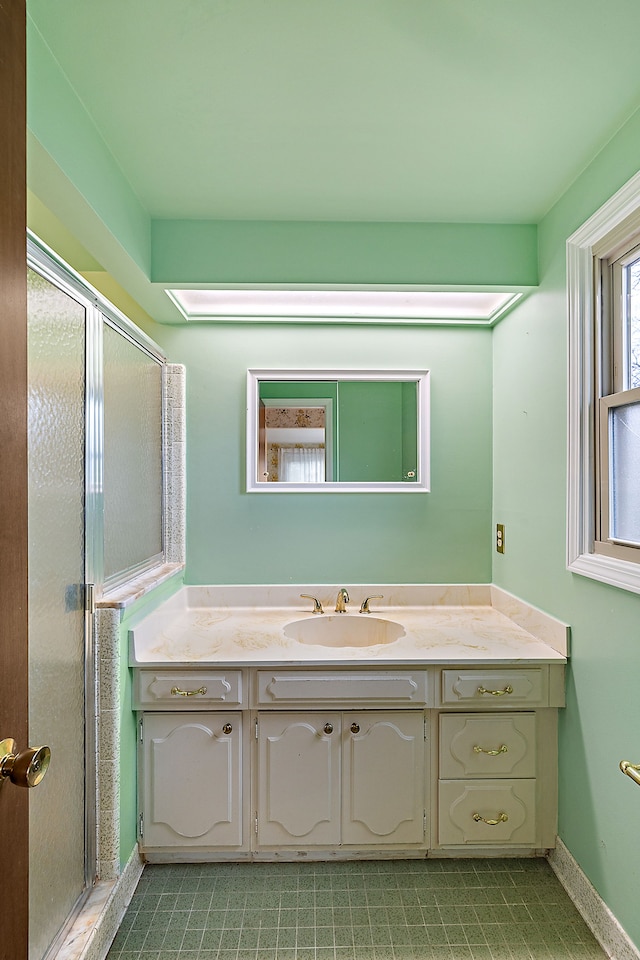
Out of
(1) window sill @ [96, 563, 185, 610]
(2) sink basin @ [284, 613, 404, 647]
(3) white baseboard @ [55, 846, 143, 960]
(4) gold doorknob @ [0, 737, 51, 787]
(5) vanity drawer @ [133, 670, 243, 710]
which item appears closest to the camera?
(4) gold doorknob @ [0, 737, 51, 787]

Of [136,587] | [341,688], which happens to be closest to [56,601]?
[136,587]

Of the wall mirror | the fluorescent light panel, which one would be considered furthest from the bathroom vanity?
the fluorescent light panel

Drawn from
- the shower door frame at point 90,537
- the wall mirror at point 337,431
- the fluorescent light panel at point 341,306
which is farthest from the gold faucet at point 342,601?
the fluorescent light panel at point 341,306

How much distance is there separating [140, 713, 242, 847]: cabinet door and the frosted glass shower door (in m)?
0.34

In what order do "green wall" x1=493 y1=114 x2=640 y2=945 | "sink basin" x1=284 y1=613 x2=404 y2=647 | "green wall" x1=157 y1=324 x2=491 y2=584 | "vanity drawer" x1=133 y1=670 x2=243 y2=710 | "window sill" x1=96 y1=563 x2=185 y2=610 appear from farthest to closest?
1. "green wall" x1=157 y1=324 x2=491 y2=584
2. "sink basin" x1=284 y1=613 x2=404 y2=647
3. "vanity drawer" x1=133 y1=670 x2=243 y2=710
4. "window sill" x1=96 y1=563 x2=185 y2=610
5. "green wall" x1=493 y1=114 x2=640 y2=945

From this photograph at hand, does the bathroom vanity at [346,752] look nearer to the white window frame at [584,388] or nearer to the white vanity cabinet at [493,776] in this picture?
the white vanity cabinet at [493,776]

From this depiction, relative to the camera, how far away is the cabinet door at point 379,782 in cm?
198

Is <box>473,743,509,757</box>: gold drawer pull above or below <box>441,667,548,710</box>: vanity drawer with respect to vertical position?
below

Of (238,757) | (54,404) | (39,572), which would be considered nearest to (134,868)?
(238,757)

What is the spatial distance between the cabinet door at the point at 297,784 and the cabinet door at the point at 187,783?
0.11 metres

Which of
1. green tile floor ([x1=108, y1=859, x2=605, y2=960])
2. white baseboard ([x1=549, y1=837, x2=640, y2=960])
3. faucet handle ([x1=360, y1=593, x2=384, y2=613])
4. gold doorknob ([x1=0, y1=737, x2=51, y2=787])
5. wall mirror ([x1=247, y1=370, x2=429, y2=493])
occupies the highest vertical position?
wall mirror ([x1=247, y1=370, x2=429, y2=493])

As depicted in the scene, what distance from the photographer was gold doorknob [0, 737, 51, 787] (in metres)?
0.75

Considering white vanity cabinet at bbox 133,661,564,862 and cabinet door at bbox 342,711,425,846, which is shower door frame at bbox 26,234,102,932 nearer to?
white vanity cabinet at bbox 133,661,564,862

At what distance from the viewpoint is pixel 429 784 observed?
199 centimetres
